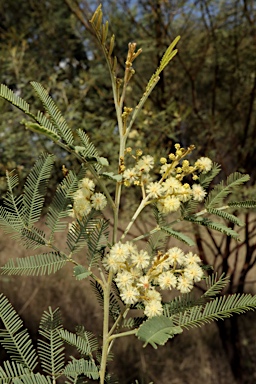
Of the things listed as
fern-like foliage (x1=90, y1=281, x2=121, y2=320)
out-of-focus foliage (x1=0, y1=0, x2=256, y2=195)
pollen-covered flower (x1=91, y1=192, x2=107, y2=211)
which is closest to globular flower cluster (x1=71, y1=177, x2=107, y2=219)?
pollen-covered flower (x1=91, y1=192, x2=107, y2=211)

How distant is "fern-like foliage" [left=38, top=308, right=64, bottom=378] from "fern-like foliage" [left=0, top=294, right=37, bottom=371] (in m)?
0.01

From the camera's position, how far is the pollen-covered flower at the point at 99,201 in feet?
1.83

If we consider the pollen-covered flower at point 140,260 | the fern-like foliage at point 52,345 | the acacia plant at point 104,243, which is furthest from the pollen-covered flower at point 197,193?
the fern-like foliage at point 52,345

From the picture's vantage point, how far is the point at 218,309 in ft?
1.78

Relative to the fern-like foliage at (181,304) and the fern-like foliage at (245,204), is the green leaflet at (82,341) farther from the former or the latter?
the fern-like foliage at (245,204)

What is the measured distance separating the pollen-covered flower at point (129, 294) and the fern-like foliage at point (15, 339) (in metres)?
0.15

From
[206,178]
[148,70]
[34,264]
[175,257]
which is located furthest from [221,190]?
[148,70]

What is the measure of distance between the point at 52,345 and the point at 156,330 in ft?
0.58

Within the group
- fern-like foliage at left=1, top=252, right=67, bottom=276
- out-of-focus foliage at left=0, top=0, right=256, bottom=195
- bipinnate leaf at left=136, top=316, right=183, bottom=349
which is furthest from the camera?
out-of-focus foliage at left=0, top=0, right=256, bottom=195

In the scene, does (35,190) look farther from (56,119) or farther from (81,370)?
(81,370)

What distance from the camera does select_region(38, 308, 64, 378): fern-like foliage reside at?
59 cm

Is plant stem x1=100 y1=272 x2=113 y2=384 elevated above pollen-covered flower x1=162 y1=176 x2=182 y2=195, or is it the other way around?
pollen-covered flower x1=162 y1=176 x2=182 y2=195

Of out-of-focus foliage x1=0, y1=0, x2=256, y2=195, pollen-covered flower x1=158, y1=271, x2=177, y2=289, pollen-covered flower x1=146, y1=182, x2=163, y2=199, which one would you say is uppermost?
out-of-focus foliage x1=0, y1=0, x2=256, y2=195

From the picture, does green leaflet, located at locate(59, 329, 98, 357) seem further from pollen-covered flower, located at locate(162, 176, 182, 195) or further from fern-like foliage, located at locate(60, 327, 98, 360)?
pollen-covered flower, located at locate(162, 176, 182, 195)
